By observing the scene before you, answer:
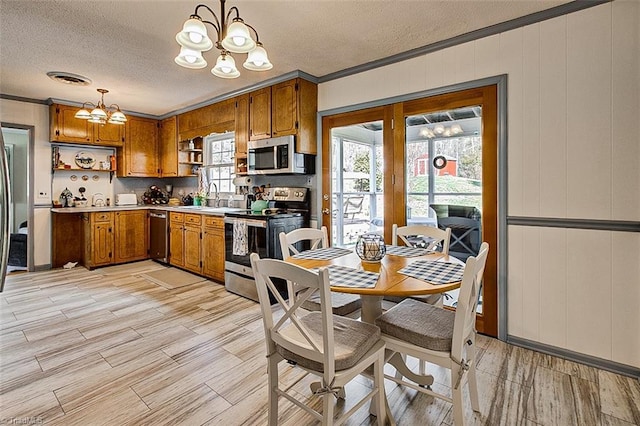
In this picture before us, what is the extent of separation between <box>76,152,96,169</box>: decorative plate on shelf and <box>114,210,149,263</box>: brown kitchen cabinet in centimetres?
101

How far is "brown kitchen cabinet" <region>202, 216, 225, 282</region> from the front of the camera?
4.24m

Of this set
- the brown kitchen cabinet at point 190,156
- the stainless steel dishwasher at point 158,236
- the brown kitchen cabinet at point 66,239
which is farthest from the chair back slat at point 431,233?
the brown kitchen cabinet at point 66,239

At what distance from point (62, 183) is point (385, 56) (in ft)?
17.3

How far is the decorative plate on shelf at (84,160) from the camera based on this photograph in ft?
17.5

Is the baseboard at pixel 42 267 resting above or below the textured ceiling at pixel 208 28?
below

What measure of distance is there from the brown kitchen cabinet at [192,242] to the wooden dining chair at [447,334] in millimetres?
3418

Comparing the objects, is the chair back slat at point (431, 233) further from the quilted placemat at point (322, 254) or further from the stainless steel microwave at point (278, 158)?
the stainless steel microwave at point (278, 158)

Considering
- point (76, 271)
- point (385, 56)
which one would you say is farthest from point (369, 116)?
point (76, 271)

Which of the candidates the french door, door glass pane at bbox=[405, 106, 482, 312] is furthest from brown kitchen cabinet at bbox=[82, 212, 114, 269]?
door glass pane at bbox=[405, 106, 482, 312]

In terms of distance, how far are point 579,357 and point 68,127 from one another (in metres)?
6.65

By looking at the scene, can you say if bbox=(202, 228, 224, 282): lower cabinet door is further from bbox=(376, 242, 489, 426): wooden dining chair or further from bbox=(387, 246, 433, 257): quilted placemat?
bbox=(376, 242, 489, 426): wooden dining chair

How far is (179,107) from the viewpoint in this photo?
17.5 feet

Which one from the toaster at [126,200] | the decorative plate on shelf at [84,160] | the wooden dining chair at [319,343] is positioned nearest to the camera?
the wooden dining chair at [319,343]

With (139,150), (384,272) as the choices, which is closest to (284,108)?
(384,272)
